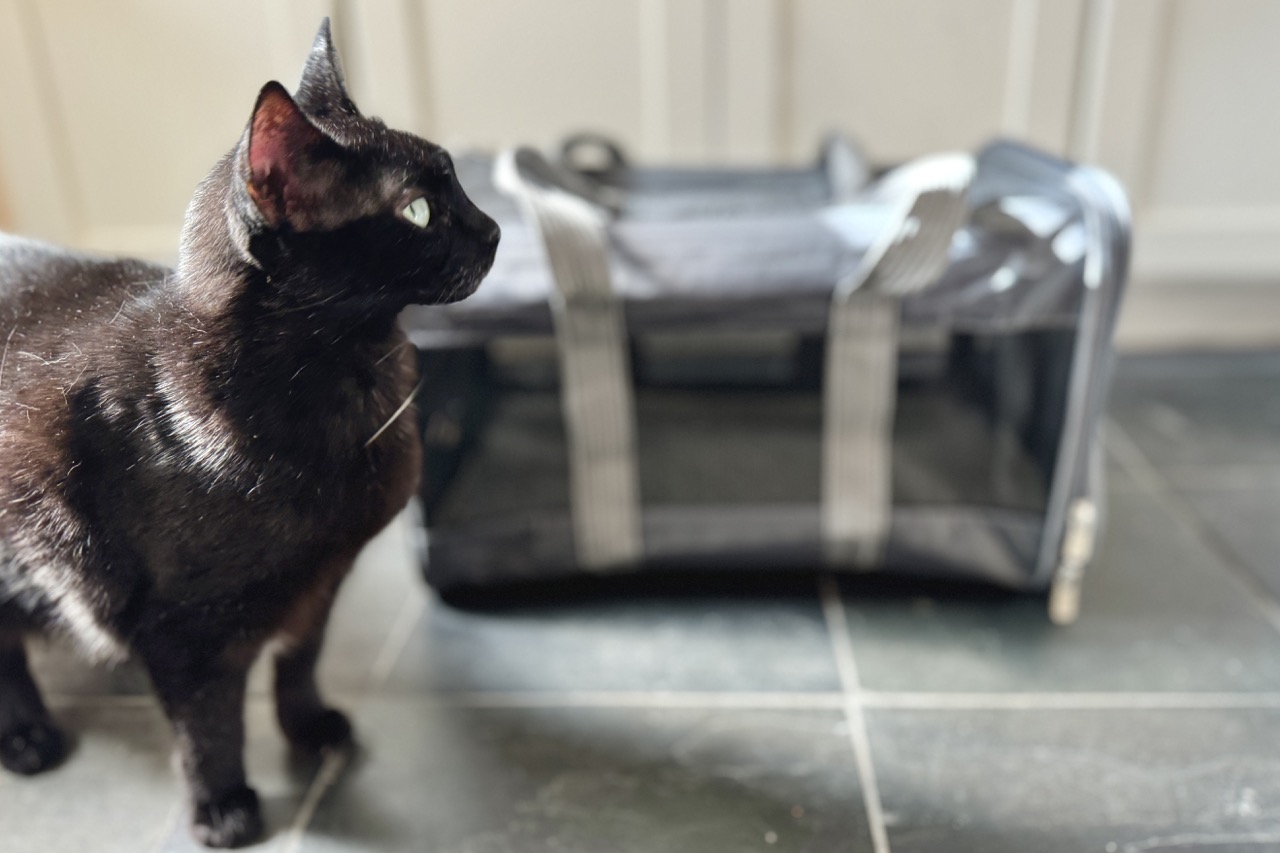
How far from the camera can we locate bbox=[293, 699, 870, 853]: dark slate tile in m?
0.55

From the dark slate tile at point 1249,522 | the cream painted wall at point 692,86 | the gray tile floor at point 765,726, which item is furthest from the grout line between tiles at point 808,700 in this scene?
the cream painted wall at point 692,86

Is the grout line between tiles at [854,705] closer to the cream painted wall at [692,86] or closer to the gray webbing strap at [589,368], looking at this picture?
the gray webbing strap at [589,368]

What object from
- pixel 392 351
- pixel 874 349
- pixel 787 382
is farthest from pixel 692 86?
pixel 392 351

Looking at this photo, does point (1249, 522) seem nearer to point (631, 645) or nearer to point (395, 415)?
point (631, 645)

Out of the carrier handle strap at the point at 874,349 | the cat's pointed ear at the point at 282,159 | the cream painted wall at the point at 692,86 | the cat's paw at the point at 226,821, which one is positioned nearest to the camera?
the cat's pointed ear at the point at 282,159

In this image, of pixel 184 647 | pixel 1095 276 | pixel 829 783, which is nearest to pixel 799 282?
pixel 1095 276

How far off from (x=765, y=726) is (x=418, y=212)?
0.45m

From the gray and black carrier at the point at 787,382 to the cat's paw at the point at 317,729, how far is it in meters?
0.17

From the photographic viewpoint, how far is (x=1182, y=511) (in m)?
0.95

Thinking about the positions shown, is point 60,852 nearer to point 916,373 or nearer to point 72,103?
point 916,373

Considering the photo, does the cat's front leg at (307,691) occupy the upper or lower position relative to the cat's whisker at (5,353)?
lower

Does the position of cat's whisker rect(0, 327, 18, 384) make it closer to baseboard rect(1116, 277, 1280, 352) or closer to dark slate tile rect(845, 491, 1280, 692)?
dark slate tile rect(845, 491, 1280, 692)

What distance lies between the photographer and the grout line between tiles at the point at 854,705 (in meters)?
0.56

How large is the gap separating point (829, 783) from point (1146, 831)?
0.63 feet
